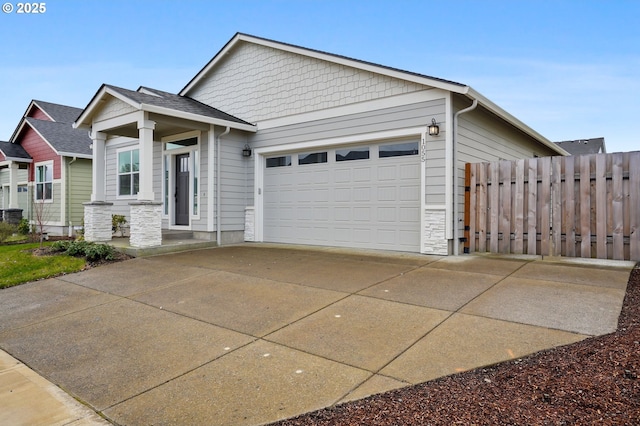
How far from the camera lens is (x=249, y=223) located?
10.9 m

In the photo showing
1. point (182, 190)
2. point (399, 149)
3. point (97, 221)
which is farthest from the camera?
point (182, 190)

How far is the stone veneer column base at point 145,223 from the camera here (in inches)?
340

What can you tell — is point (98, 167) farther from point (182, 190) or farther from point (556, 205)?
point (556, 205)

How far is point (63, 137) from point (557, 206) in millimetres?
18205

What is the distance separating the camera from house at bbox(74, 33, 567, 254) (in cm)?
801

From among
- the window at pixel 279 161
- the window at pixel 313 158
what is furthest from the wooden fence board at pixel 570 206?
the window at pixel 279 161

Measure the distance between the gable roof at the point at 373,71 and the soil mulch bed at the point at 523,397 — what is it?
18.6ft

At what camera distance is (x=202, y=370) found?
10.3 ft

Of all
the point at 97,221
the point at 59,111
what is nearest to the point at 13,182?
the point at 59,111

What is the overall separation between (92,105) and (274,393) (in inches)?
387

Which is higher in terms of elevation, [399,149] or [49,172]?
[49,172]

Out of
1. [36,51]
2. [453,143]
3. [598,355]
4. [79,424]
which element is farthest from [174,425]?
[36,51]

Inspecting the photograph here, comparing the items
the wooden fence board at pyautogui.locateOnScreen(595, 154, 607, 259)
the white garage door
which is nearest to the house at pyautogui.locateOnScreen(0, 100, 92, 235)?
the white garage door

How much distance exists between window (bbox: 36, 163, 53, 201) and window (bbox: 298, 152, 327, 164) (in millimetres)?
12434
